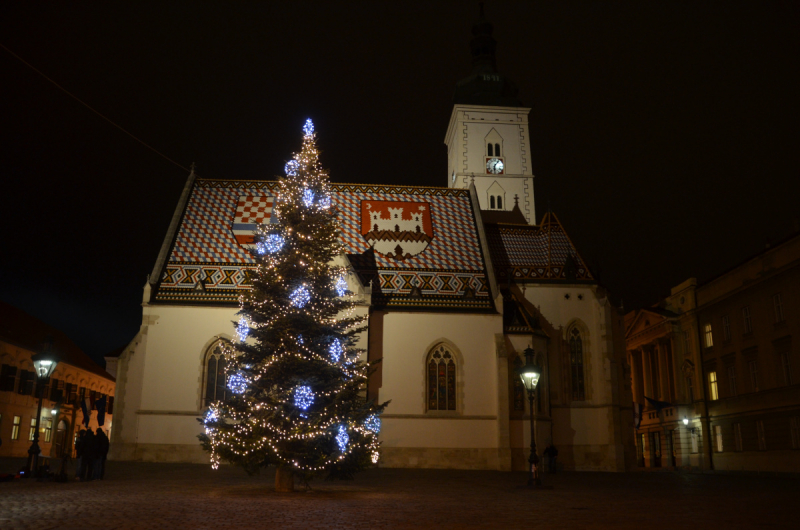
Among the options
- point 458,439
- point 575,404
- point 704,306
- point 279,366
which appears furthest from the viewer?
point 704,306

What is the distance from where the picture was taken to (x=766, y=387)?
32.0 metres

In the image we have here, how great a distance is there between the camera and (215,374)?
30.2m

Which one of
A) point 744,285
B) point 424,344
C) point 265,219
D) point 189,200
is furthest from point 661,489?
point 189,200

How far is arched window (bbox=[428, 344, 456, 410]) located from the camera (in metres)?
30.8

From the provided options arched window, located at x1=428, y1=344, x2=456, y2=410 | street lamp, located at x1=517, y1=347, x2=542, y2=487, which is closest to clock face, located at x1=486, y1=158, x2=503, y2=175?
arched window, located at x1=428, y1=344, x2=456, y2=410

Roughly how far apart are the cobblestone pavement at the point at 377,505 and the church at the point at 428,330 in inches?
353

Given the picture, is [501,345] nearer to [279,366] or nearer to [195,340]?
[195,340]

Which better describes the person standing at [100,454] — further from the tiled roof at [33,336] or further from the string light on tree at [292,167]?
the tiled roof at [33,336]

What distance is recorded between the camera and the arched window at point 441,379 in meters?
30.8

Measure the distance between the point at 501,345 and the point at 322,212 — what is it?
46.2ft

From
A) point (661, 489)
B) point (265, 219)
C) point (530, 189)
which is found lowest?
point (661, 489)

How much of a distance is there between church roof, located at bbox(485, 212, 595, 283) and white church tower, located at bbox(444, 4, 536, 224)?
10394mm

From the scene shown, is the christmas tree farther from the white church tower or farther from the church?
the white church tower

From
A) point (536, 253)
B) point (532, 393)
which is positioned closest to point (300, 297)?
point (532, 393)
